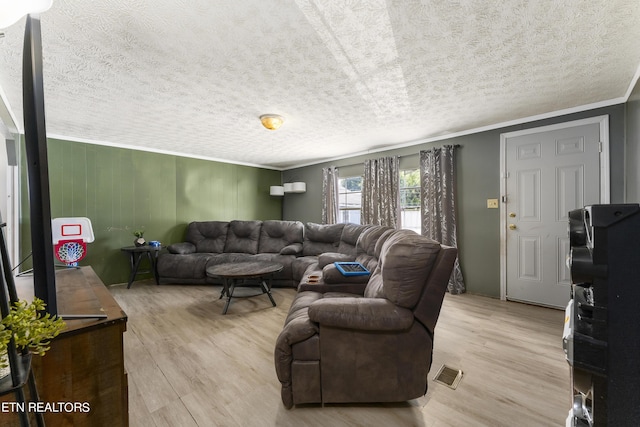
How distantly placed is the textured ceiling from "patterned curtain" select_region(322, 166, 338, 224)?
1.99 meters

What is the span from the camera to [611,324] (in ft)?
2.15

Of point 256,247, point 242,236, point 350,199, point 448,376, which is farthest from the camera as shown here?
point 350,199

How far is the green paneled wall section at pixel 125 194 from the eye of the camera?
356cm

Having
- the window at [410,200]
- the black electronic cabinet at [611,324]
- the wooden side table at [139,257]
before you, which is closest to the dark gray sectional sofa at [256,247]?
the wooden side table at [139,257]

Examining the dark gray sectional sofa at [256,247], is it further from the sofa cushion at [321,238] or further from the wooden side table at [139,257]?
the wooden side table at [139,257]

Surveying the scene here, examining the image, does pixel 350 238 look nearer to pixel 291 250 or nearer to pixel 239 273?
pixel 291 250

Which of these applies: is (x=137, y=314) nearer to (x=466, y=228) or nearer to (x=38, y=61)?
(x=38, y=61)

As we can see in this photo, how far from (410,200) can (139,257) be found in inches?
176

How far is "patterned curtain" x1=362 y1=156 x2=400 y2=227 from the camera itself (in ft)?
13.7

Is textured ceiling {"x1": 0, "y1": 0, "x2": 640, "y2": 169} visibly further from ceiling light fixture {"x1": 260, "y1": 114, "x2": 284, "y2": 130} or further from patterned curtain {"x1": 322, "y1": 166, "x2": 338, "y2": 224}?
patterned curtain {"x1": 322, "y1": 166, "x2": 338, "y2": 224}

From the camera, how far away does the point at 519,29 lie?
5.05 ft

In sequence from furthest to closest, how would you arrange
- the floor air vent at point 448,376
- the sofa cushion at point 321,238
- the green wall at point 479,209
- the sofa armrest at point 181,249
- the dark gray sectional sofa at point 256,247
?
1. the sofa armrest at point 181,249
2. the sofa cushion at point 321,238
3. the dark gray sectional sofa at point 256,247
4. the green wall at point 479,209
5. the floor air vent at point 448,376

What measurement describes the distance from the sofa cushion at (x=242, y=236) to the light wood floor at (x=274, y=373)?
1.66m

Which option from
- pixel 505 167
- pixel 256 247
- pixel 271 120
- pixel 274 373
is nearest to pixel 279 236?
pixel 256 247
